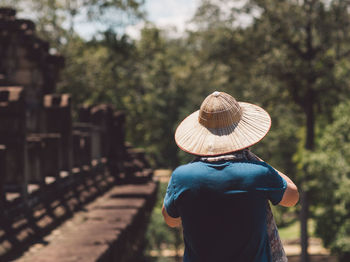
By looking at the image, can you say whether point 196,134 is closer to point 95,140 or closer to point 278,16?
point 95,140

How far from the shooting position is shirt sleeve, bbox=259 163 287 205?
2.19 m

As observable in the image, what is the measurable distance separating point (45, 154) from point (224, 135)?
546cm

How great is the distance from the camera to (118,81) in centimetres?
2411

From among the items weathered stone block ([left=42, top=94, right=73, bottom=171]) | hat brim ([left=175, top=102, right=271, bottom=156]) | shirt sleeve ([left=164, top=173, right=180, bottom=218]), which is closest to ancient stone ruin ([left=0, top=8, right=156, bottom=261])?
weathered stone block ([left=42, top=94, right=73, bottom=171])

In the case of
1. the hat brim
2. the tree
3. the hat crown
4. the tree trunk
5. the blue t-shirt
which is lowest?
the tree trunk

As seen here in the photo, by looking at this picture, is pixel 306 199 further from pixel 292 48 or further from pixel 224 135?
pixel 224 135

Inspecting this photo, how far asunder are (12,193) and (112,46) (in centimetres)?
1820

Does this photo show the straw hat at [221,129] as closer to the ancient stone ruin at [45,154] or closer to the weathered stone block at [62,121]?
the ancient stone ruin at [45,154]

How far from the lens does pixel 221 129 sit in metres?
2.37

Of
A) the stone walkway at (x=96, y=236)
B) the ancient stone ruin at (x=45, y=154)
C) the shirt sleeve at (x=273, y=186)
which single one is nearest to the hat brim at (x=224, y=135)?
the shirt sleeve at (x=273, y=186)

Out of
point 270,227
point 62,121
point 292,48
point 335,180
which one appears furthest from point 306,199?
point 270,227

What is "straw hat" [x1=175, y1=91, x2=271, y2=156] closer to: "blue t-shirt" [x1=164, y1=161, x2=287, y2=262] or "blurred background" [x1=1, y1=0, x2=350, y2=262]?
"blue t-shirt" [x1=164, y1=161, x2=287, y2=262]

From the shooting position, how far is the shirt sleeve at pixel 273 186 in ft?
7.19

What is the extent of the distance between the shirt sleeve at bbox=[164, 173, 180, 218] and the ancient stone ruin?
2.97m
